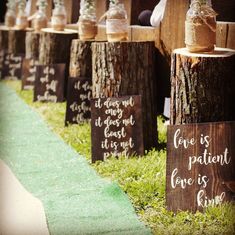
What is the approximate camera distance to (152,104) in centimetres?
379

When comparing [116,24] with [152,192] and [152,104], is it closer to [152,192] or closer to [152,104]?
[152,104]

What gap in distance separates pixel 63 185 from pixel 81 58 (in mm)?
2016

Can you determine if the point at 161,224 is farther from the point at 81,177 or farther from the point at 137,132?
the point at 137,132

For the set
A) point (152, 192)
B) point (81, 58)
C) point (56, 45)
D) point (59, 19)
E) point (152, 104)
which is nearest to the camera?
point (152, 192)

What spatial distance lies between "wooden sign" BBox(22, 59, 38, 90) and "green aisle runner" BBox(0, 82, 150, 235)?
2.10 m

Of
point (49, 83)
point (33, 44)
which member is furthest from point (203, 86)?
point (33, 44)

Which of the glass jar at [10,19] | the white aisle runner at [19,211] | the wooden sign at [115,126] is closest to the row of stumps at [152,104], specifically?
the wooden sign at [115,126]

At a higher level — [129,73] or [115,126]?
[129,73]

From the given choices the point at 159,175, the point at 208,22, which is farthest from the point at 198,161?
the point at 208,22

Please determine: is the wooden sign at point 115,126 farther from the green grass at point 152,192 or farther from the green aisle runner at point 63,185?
the green aisle runner at point 63,185

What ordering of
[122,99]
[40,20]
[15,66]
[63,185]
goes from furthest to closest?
[15,66] → [40,20] → [122,99] → [63,185]

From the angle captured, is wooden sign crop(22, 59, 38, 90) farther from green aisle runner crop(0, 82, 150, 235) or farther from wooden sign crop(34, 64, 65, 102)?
green aisle runner crop(0, 82, 150, 235)

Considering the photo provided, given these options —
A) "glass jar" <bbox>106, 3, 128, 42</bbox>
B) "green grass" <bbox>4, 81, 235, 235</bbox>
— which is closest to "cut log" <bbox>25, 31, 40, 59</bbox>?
"green grass" <bbox>4, 81, 235, 235</bbox>

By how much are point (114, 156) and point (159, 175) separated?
0.53 metres
